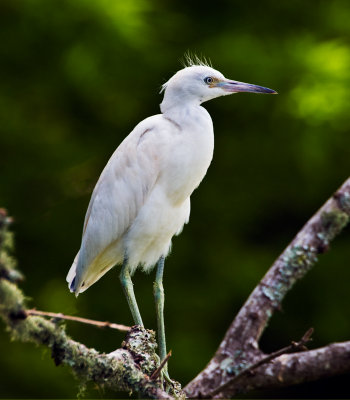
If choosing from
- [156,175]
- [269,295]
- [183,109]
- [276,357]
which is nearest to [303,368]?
[269,295]

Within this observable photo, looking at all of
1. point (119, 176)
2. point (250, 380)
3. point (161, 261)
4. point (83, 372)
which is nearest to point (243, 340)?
point (250, 380)

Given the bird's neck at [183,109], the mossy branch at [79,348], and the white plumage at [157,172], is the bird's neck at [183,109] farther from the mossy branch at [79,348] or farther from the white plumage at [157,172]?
the mossy branch at [79,348]

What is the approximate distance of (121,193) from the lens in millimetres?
2709

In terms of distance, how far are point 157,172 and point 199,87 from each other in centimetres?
37

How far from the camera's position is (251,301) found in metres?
3.03

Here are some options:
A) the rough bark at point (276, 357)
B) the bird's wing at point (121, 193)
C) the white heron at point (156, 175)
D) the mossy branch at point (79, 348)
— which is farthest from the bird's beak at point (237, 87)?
the mossy branch at point (79, 348)

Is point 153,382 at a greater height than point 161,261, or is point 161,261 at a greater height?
point 161,261

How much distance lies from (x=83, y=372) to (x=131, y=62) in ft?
10.0

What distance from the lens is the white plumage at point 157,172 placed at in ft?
8.66

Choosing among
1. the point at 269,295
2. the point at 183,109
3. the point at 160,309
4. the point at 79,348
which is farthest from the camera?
the point at 269,295

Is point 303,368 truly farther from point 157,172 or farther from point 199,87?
point 199,87

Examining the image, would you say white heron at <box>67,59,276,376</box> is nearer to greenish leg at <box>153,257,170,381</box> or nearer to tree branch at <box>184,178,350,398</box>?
greenish leg at <box>153,257,170,381</box>

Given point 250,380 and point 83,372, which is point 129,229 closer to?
point 250,380

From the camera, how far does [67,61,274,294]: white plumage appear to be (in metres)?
2.64
